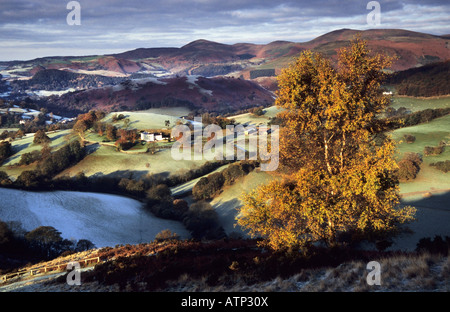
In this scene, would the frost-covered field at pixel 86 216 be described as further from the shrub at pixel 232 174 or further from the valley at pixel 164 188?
the shrub at pixel 232 174

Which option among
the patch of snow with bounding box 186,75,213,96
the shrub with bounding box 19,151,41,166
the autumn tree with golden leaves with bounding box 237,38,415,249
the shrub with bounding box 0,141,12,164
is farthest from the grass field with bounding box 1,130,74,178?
the patch of snow with bounding box 186,75,213,96

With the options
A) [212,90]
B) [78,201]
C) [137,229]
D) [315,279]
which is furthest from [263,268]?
[212,90]

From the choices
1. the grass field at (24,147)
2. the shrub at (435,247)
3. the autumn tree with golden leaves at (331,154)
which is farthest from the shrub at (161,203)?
the grass field at (24,147)

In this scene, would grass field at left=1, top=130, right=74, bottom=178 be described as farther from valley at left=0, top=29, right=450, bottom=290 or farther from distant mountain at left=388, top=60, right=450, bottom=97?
distant mountain at left=388, top=60, right=450, bottom=97

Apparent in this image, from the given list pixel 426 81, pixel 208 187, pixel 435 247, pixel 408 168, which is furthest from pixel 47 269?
pixel 426 81
